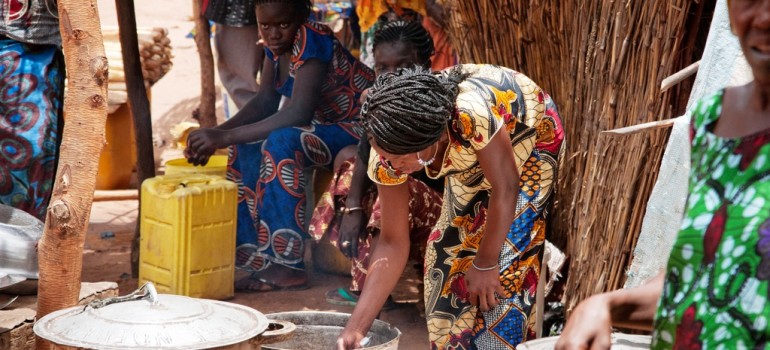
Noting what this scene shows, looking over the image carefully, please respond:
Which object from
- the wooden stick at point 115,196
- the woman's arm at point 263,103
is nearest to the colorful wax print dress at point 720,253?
the woman's arm at point 263,103

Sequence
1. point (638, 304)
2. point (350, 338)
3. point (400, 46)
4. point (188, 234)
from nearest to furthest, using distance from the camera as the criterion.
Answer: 1. point (638, 304)
2. point (350, 338)
3. point (400, 46)
4. point (188, 234)

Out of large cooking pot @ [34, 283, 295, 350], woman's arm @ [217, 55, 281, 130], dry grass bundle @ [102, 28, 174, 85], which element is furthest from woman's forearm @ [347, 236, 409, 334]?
dry grass bundle @ [102, 28, 174, 85]

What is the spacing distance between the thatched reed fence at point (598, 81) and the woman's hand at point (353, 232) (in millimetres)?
898

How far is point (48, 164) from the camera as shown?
433cm

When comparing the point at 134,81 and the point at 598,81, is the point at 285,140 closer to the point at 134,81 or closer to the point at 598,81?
the point at 134,81

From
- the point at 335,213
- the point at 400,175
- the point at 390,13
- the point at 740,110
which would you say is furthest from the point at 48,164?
the point at 740,110

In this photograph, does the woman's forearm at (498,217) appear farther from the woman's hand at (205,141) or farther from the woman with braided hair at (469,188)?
the woman's hand at (205,141)

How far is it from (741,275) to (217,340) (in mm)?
1696

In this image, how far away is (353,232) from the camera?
492 centimetres

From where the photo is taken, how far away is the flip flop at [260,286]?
5676 mm

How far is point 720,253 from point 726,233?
0.09 ft

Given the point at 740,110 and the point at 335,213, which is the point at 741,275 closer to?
the point at 740,110

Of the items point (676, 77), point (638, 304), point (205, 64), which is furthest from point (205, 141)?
point (638, 304)

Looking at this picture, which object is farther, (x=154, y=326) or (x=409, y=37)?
(x=409, y=37)
